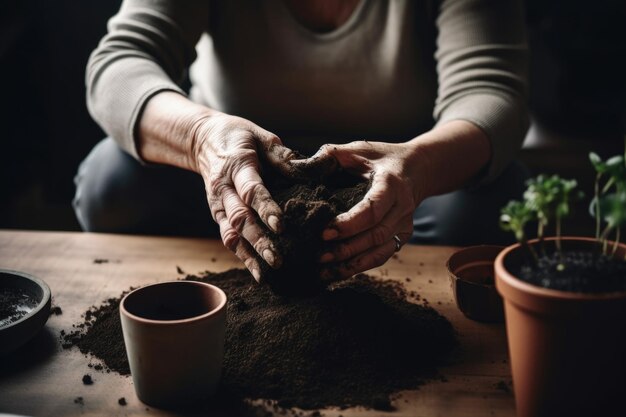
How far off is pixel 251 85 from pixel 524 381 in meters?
1.09

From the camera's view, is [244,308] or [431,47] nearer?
[244,308]

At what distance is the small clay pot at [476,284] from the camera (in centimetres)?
105

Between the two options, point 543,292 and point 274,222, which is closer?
point 543,292

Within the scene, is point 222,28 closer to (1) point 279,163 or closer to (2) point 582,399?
(1) point 279,163

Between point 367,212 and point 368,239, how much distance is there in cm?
5

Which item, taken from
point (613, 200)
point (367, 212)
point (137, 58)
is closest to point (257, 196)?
point (367, 212)

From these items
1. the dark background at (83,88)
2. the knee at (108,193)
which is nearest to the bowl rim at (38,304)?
the knee at (108,193)

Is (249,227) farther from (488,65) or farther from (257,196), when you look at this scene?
(488,65)

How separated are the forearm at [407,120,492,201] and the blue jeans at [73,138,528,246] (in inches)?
4.2

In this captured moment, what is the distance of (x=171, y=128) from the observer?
1.33m

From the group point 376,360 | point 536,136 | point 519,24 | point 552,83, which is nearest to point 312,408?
point 376,360

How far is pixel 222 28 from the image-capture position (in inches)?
64.9

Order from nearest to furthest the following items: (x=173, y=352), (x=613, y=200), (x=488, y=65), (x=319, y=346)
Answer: (x=613, y=200) → (x=173, y=352) → (x=319, y=346) → (x=488, y=65)

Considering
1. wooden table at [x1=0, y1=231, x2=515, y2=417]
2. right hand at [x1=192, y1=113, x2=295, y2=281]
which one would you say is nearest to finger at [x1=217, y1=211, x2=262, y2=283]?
right hand at [x1=192, y1=113, x2=295, y2=281]
